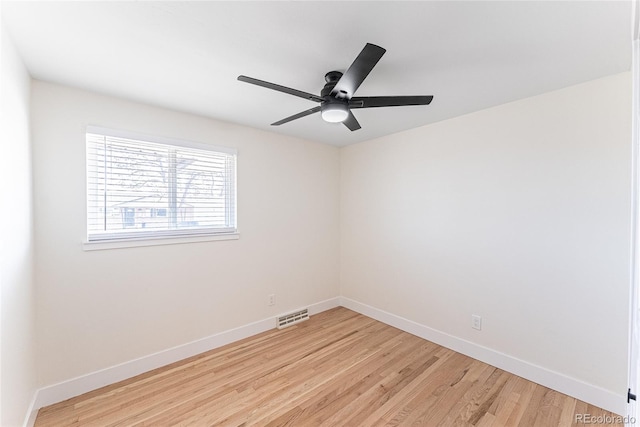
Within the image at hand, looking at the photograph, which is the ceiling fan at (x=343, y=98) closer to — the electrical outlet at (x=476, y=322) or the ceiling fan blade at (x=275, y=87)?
the ceiling fan blade at (x=275, y=87)

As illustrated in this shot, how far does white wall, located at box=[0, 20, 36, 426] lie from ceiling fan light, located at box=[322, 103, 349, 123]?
5.29ft

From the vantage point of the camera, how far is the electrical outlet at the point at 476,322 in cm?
250

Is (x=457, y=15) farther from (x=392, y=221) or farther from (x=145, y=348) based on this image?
(x=145, y=348)

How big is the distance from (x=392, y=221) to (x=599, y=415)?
2161mm

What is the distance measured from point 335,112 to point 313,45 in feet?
1.25

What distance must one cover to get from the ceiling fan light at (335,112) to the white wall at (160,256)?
4.81ft

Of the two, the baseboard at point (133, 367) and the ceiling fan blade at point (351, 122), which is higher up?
the ceiling fan blade at point (351, 122)

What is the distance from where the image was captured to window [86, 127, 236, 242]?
83.8 inches

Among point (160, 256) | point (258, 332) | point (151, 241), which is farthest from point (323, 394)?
point (151, 241)

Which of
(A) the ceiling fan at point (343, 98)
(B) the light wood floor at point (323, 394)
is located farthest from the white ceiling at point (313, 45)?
(B) the light wood floor at point (323, 394)

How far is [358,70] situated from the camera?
1.37m

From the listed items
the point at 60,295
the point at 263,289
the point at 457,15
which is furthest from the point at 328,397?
the point at 457,15

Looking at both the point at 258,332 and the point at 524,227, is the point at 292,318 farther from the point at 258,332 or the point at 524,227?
the point at 524,227

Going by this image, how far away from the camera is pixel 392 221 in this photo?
10.7 feet
